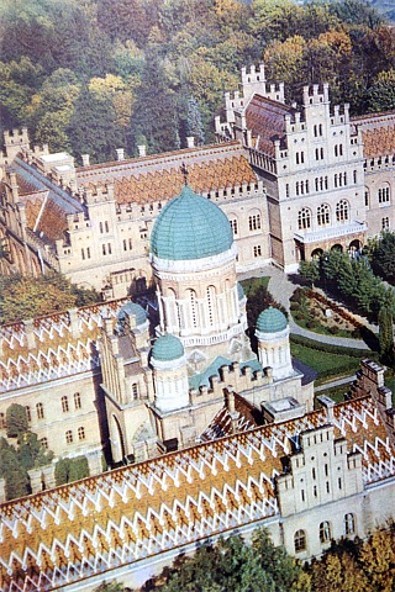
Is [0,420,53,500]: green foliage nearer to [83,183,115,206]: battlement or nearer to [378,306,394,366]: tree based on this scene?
[83,183,115,206]: battlement

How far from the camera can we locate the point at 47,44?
164375 millimetres

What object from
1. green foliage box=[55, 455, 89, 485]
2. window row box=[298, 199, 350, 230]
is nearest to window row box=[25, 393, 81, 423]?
green foliage box=[55, 455, 89, 485]

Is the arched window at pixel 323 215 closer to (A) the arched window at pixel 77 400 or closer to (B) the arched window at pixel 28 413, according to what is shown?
(A) the arched window at pixel 77 400

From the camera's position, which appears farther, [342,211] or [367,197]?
[367,197]

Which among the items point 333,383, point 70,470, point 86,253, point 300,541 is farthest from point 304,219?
point 300,541

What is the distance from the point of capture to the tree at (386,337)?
87.6 metres

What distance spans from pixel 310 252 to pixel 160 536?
55.9 meters

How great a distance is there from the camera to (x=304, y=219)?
4289 inches

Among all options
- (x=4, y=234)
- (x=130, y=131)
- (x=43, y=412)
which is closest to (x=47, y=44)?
(x=130, y=131)

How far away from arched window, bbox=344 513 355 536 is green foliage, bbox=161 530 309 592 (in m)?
5.03

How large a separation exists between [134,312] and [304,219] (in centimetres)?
4156

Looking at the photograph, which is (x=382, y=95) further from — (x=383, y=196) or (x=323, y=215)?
(x=323, y=215)

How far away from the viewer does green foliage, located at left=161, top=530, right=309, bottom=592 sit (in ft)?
169

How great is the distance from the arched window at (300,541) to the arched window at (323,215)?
181ft
